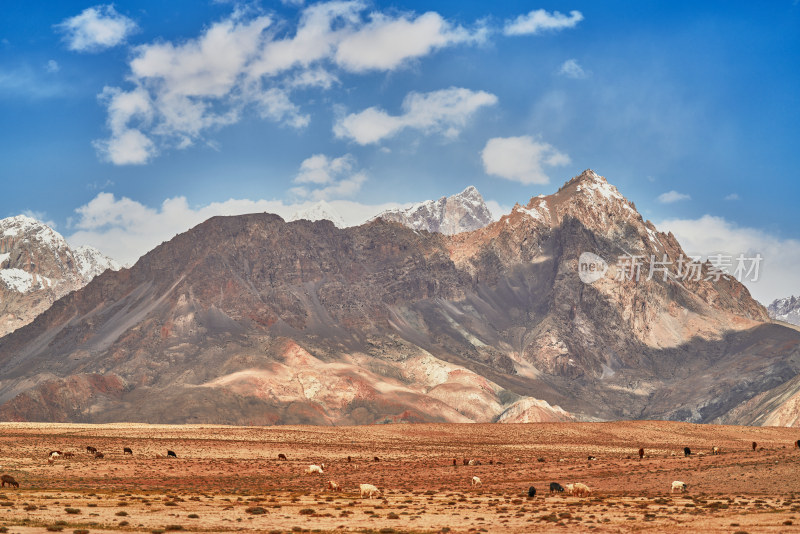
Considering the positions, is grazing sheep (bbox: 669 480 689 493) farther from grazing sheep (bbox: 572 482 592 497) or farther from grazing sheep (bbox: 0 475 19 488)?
grazing sheep (bbox: 0 475 19 488)

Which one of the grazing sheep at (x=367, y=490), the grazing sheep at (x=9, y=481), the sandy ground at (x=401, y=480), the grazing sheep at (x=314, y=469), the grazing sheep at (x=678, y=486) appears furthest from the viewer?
the grazing sheep at (x=314, y=469)

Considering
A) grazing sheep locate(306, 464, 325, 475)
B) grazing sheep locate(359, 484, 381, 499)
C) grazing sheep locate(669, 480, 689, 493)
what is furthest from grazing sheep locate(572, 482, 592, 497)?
grazing sheep locate(306, 464, 325, 475)

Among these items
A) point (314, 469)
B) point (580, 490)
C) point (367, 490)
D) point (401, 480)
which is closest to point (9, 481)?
point (367, 490)

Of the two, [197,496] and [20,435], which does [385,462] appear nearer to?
[197,496]

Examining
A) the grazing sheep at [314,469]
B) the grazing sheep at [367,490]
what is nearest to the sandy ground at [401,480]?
the grazing sheep at [314,469]

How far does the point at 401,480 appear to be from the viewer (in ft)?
268

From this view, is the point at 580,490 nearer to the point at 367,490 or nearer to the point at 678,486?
the point at 678,486

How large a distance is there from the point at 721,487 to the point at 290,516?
136 ft

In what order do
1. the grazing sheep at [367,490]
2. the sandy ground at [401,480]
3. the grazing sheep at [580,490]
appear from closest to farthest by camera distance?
the sandy ground at [401,480] < the grazing sheep at [367,490] < the grazing sheep at [580,490]

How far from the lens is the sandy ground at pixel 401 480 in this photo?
161 ft

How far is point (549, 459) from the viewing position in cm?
10312

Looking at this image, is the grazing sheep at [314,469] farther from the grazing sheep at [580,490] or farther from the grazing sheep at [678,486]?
the grazing sheep at [678,486]

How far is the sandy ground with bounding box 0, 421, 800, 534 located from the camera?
161ft

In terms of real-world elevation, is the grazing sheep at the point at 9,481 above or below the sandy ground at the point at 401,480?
Answer: above
